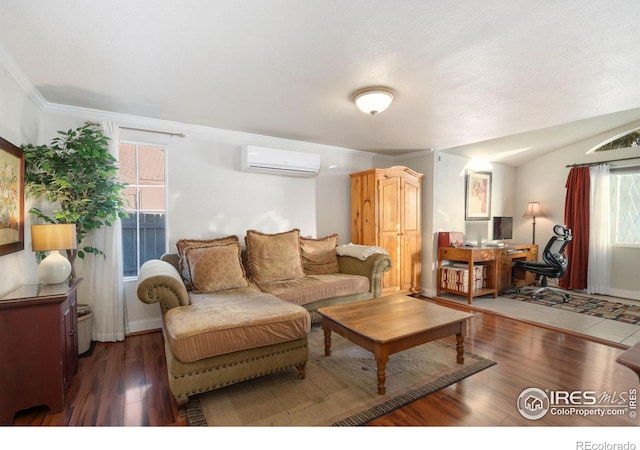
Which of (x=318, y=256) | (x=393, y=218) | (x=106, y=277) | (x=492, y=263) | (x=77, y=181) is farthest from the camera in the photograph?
(x=492, y=263)

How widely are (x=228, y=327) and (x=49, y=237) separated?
1322 mm

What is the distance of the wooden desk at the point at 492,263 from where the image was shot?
13.7 ft

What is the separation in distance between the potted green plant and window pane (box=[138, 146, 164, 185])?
0.50m

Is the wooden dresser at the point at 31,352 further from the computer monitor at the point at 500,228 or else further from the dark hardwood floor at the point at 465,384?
the computer monitor at the point at 500,228

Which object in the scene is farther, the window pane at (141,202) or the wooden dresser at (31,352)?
the window pane at (141,202)

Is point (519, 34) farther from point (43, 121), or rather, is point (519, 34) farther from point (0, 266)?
point (43, 121)

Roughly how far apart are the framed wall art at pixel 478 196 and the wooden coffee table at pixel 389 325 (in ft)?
9.98

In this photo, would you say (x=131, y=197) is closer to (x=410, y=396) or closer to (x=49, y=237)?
(x=49, y=237)

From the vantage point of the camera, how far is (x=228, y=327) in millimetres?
1871

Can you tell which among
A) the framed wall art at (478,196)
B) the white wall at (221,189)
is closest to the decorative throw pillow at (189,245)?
the white wall at (221,189)

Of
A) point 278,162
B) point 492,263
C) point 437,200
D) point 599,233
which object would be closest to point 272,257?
point 278,162

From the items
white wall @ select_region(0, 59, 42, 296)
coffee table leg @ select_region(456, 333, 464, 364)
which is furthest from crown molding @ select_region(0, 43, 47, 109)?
coffee table leg @ select_region(456, 333, 464, 364)

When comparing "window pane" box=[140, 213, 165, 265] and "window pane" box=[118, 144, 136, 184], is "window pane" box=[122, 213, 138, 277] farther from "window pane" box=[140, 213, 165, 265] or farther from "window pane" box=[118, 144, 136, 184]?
"window pane" box=[118, 144, 136, 184]

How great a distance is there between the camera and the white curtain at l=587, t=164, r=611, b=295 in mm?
4594
